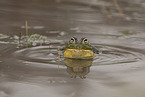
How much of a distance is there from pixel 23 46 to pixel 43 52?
597mm

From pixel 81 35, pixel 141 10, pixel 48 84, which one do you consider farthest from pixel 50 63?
pixel 141 10

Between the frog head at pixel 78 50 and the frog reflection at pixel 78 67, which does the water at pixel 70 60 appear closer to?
the frog reflection at pixel 78 67

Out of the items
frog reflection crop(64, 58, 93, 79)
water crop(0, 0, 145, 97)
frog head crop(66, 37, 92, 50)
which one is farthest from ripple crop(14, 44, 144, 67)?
frog head crop(66, 37, 92, 50)

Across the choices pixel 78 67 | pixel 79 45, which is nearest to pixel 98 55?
pixel 79 45

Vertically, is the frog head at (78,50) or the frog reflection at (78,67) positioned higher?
the frog head at (78,50)

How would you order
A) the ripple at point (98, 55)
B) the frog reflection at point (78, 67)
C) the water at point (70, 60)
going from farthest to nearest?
the ripple at point (98, 55) < the frog reflection at point (78, 67) < the water at point (70, 60)

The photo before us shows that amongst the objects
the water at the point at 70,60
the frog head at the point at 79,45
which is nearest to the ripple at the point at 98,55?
the water at the point at 70,60

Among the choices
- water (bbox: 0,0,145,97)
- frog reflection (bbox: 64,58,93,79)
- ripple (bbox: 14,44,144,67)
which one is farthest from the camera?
ripple (bbox: 14,44,144,67)

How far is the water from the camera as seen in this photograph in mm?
3713

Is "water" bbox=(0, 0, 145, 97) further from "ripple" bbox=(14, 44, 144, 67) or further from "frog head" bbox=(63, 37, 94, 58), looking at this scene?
"frog head" bbox=(63, 37, 94, 58)

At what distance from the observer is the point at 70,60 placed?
489cm

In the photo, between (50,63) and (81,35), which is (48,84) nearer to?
(50,63)

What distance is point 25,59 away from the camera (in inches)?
191

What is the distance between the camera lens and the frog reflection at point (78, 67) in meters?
4.27
